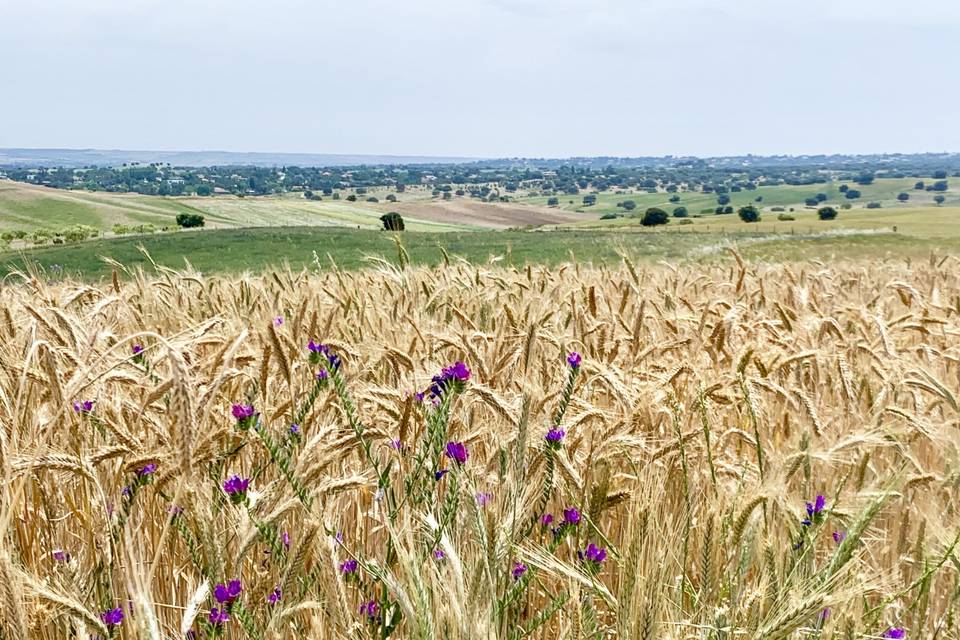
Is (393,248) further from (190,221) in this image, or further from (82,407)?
(190,221)

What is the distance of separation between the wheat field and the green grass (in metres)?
21.3

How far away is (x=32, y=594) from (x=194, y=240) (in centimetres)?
3327

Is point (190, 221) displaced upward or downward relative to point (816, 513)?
downward

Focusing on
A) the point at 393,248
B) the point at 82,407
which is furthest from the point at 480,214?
the point at 82,407

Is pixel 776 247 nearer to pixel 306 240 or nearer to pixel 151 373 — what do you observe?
pixel 306 240

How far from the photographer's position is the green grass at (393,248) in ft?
85.1

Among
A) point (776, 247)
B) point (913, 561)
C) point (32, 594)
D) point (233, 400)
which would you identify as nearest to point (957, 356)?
point (913, 561)

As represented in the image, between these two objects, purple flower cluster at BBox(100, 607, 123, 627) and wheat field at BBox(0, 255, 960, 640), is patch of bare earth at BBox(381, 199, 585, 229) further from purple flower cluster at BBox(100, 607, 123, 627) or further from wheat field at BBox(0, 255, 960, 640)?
purple flower cluster at BBox(100, 607, 123, 627)

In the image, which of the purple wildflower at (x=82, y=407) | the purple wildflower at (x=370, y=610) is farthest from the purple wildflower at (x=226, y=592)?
the purple wildflower at (x=82, y=407)

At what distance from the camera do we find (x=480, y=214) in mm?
119125

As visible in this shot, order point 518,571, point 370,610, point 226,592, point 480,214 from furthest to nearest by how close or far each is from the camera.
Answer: point 480,214 → point 518,571 → point 370,610 → point 226,592

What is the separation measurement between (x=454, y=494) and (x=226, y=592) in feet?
1.39

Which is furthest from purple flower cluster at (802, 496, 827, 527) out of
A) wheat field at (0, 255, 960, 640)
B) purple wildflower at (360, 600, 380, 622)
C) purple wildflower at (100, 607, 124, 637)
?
purple wildflower at (100, 607, 124, 637)

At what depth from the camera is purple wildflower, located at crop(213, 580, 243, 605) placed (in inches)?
51.8
